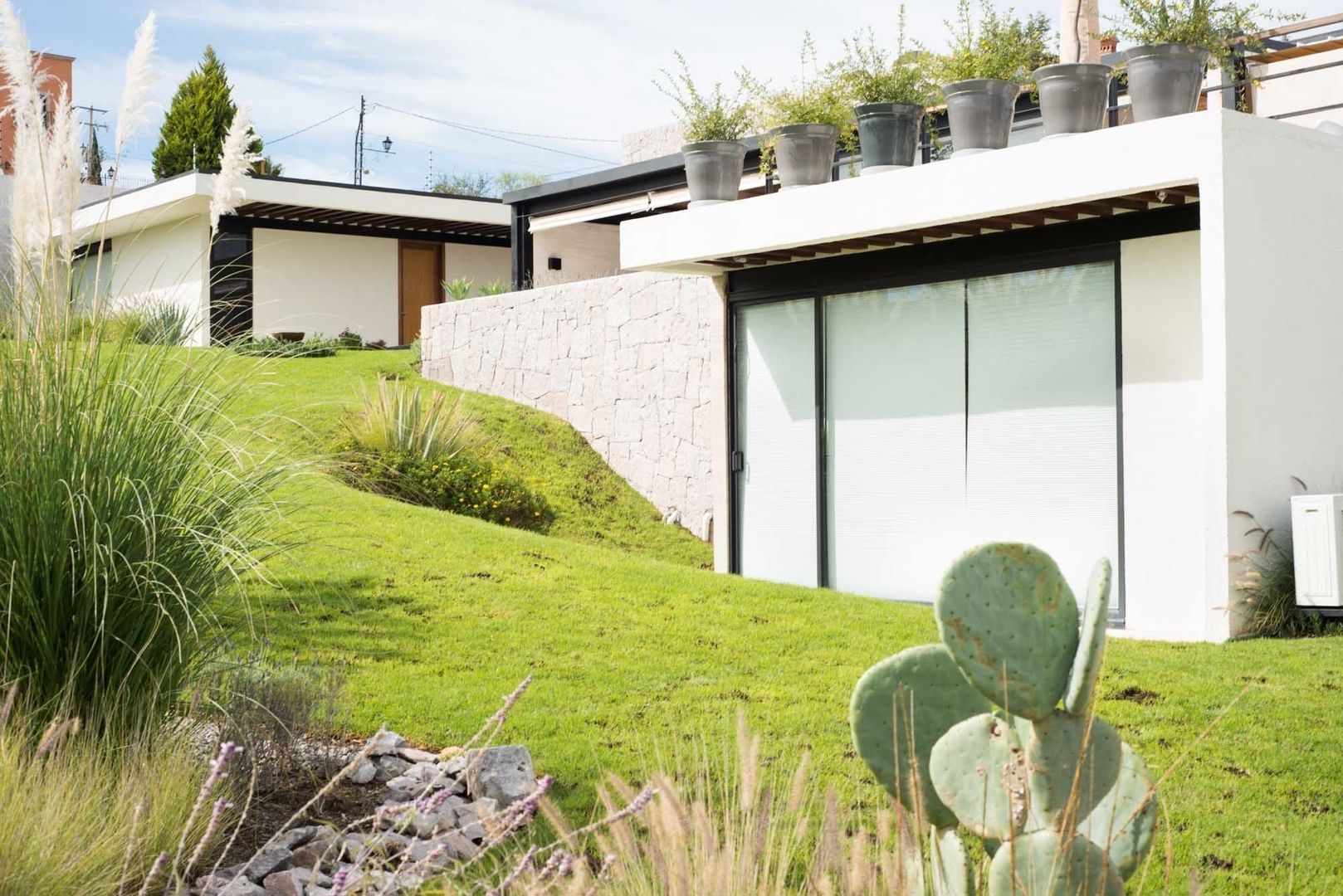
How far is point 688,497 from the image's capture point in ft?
45.8

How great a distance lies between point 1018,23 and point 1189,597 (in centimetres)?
420

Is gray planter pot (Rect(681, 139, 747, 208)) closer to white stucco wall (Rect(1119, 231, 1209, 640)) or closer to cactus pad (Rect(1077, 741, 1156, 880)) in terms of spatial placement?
white stucco wall (Rect(1119, 231, 1209, 640))

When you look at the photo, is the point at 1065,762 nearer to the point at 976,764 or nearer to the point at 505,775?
the point at 976,764

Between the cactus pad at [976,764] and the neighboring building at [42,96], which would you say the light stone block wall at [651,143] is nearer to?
the neighboring building at [42,96]

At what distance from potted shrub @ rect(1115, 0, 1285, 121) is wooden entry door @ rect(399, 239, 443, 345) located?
18.8 m

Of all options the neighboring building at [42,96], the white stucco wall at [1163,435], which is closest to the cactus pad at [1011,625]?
the neighboring building at [42,96]

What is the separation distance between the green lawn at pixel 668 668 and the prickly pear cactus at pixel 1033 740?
29.0 inches

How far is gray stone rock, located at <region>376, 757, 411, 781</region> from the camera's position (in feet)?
14.5

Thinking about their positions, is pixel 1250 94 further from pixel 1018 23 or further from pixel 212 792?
pixel 212 792

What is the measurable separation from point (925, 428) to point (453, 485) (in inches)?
179

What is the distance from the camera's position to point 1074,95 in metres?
8.28

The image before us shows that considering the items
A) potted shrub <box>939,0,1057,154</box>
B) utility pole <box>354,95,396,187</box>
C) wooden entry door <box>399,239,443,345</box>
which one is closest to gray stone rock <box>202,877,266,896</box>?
potted shrub <box>939,0,1057,154</box>

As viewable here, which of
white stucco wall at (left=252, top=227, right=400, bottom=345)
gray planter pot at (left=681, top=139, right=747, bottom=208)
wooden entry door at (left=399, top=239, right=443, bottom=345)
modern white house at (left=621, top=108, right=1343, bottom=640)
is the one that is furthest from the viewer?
wooden entry door at (left=399, top=239, right=443, bottom=345)

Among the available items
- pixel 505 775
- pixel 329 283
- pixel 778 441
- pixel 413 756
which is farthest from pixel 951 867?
pixel 329 283
